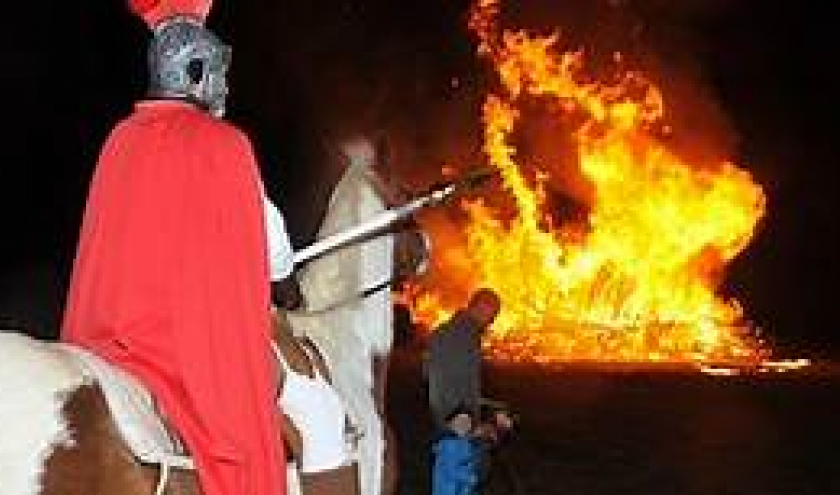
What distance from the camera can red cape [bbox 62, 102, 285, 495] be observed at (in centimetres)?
503

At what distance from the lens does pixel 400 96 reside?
39.7m

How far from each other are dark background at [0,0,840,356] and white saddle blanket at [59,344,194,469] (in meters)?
22.3


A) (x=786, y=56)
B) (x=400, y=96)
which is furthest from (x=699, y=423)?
(x=786, y=56)

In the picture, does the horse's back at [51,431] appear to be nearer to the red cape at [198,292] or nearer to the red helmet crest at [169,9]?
the red cape at [198,292]

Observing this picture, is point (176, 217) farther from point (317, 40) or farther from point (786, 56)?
point (786, 56)

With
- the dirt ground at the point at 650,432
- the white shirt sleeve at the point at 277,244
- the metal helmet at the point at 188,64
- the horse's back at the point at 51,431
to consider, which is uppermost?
the metal helmet at the point at 188,64

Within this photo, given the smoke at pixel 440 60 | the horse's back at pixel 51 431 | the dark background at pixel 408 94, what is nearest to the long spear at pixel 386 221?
the horse's back at pixel 51 431

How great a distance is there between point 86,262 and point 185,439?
75cm

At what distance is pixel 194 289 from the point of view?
16.7 ft

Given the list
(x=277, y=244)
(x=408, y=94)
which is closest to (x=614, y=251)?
(x=408, y=94)

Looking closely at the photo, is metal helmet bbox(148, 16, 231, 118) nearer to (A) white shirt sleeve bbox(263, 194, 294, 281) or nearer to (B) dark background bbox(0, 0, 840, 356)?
(A) white shirt sleeve bbox(263, 194, 294, 281)

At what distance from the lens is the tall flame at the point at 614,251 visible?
35.5m

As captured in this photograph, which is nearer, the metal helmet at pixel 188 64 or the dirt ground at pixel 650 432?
the metal helmet at pixel 188 64

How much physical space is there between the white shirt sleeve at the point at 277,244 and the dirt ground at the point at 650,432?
7.53 m
